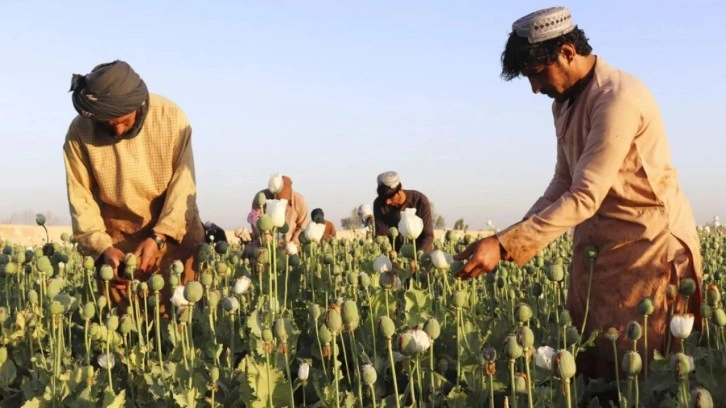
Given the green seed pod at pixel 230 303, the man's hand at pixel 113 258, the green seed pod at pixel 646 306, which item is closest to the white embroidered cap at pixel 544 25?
the green seed pod at pixel 646 306

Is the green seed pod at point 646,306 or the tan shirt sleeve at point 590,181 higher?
the tan shirt sleeve at point 590,181

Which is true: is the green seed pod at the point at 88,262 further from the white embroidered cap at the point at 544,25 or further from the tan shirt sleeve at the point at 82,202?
the white embroidered cap at the point at 544,25

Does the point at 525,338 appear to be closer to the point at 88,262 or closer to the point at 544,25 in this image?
the point at 544,25

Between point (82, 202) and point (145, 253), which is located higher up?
point (82, 202)

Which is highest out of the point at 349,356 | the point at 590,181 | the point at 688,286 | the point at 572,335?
the point at 590,181

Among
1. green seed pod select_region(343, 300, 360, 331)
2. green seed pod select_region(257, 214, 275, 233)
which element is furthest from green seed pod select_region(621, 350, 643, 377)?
green seed pod select_region(257, 214, 275, 233)

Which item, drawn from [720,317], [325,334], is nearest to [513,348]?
[325,334]

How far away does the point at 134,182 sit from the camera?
14.6ft

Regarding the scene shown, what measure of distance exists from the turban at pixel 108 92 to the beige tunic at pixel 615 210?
1.96 metres

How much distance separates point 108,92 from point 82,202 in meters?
0.75

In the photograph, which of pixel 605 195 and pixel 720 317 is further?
pixel 605 195

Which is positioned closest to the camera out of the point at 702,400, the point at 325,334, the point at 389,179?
the point at 702,400

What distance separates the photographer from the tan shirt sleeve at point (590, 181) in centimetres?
306

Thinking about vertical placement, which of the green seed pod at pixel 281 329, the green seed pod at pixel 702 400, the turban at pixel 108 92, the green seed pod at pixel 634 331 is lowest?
the green seed pod at pixel 702 400
